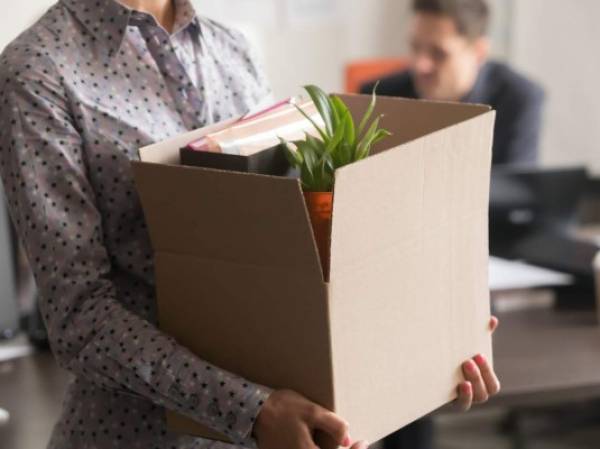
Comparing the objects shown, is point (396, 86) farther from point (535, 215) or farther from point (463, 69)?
point (535, 215)

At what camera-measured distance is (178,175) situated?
1.09 metres

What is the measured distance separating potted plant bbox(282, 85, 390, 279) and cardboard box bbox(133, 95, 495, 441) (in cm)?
4

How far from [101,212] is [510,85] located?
96.0 inches

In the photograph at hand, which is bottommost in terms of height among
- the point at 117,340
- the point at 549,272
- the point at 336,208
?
the point at 549,272

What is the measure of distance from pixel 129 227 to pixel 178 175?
0.14 meters

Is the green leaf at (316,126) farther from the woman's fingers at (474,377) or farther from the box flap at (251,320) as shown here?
the woman's fingers at (474,377)

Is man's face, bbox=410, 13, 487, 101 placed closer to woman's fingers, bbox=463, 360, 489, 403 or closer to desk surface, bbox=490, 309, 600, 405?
desk surface, bbox=490, 309, 600, 405

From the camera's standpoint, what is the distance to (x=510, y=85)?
3.40 meters

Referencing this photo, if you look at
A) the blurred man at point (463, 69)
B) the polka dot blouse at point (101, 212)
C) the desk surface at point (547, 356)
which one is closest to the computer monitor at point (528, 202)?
the desk surface at point (547, 356)

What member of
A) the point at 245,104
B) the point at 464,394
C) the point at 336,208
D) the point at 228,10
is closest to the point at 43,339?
the point at 245,104

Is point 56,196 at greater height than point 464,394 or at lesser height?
greater

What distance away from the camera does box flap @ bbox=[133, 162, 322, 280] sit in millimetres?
1029

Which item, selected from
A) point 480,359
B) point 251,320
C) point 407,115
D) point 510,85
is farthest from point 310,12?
point 251,320

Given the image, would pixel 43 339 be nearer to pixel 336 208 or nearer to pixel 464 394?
pixel 464 394
